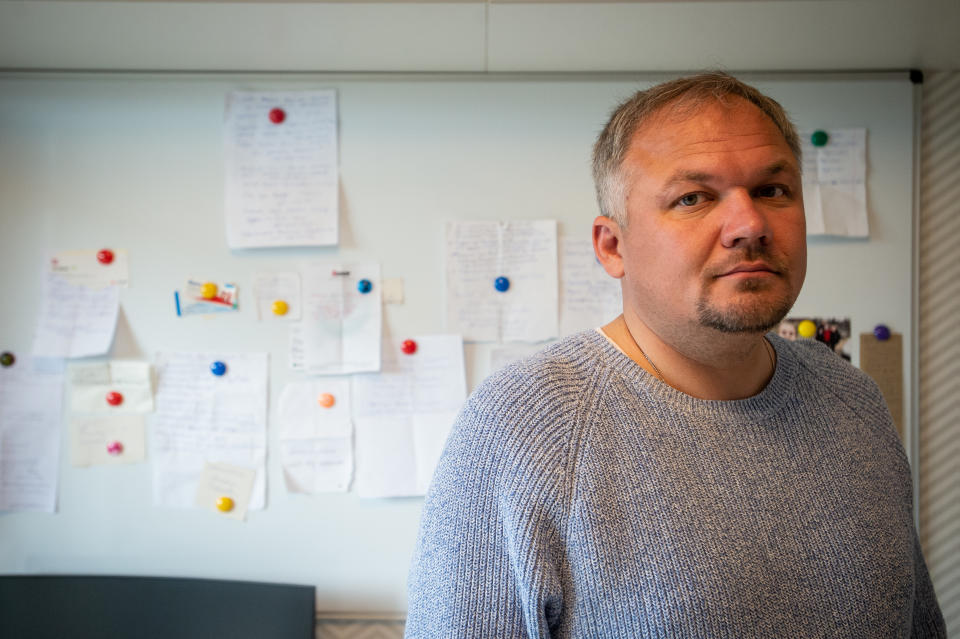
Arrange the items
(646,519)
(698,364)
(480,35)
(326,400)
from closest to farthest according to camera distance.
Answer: (646,519)
(698,364)
(480,35)
(326,400)

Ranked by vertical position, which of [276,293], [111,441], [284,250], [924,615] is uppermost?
[284,250]

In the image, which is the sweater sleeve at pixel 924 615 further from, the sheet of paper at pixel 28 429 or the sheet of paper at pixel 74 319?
the sheet of paper at pixel 28 429

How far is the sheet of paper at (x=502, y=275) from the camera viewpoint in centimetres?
156

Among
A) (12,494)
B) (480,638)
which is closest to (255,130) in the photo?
(12,494)

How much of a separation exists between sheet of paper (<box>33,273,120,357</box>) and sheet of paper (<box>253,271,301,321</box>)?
0.34m

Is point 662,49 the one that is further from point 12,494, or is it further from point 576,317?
point 12,494

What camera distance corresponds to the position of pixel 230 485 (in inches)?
61.2

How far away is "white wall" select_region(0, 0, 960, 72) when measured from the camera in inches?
47.3

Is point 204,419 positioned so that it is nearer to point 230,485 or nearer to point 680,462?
point 230,485

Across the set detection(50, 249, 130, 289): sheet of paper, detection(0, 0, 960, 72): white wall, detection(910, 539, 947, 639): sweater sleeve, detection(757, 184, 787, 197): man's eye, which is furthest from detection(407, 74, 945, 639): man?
detection(50, 249, 130, 289): sheet of paper

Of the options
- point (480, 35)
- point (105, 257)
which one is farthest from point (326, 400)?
point (480, 35)

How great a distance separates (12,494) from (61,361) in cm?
34

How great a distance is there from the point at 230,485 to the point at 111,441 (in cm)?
31

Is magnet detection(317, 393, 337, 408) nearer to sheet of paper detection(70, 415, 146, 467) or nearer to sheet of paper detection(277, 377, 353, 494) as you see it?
sheet of paper detection(277, 377, 353, 494)
